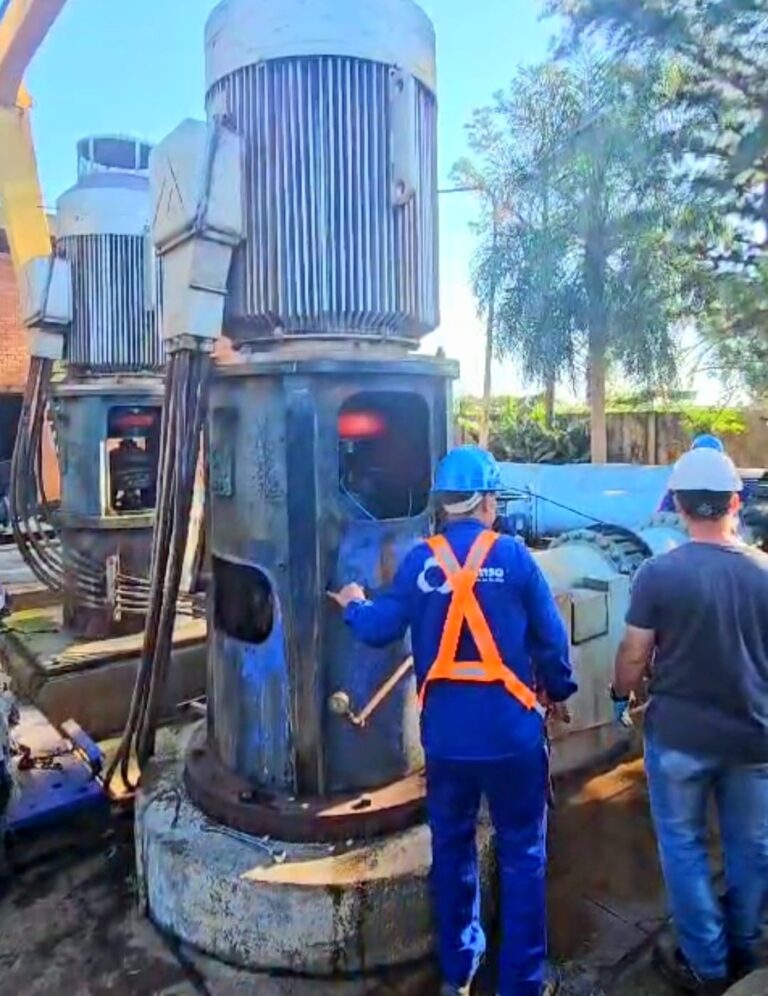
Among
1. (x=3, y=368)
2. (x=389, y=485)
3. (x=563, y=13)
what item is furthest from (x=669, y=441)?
(x=389, y=485)

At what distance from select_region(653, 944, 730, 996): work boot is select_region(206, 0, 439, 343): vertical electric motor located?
212cm

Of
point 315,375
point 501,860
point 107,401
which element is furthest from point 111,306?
point 501,860

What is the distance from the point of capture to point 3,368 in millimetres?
12469

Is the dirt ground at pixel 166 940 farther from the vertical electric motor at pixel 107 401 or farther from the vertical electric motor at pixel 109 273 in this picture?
the vertical electric motor at pixel 109 273

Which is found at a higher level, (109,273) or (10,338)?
(10,338)

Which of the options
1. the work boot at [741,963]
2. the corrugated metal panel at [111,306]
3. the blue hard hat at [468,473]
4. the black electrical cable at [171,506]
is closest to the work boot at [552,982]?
the work boot at [741,963]

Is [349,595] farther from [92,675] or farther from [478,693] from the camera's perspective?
[92,675]

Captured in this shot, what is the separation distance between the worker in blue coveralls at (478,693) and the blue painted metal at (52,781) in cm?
166

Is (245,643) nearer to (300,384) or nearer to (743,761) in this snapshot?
(300,384)

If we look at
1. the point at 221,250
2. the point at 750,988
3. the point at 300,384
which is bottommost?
the point at 750,988

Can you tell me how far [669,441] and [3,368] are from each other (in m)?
11.4

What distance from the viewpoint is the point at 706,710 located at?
2221 mm

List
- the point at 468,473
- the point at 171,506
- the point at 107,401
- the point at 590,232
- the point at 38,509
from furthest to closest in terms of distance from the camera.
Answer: the point at 590,232 < the point at 38,509 < the point at 107,401 < the point at 171,506 < the point at 468,473

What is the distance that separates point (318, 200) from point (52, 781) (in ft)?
8.25
